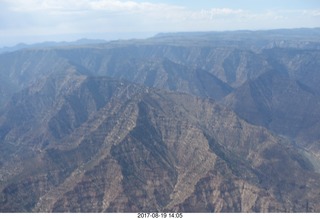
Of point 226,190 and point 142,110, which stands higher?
point 142,110

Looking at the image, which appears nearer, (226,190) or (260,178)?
(226,190)

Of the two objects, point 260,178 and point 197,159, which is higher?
point 197,159

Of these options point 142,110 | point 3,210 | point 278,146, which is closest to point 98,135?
point 142,110

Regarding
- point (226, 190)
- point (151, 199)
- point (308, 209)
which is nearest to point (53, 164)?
point (151, 199)

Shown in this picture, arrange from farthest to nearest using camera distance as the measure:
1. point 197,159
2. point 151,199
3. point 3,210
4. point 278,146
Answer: point 278,146 → point 197,159 → point 151,199 → point 3,210

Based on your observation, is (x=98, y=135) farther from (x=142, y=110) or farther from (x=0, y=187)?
(x=0, y=187)

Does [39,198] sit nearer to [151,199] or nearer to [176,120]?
[151,199]

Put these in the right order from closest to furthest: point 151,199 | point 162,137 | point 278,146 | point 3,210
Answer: point 3,210 < point 151,199 < point 162,137 < point 278,146

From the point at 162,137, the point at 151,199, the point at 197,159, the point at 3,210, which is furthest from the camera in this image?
the point at 162,137

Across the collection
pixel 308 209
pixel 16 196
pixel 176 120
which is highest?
pixel 176 120
